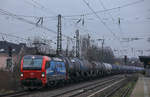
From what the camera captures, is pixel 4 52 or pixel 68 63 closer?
pixel 68 63

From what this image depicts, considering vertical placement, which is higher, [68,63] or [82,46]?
[82,46]

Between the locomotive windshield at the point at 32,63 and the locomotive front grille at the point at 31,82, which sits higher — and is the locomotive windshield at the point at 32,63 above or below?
above

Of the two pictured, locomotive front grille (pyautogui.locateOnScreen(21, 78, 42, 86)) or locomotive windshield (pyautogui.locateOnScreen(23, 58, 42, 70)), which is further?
locomotive windshield (pyautogui.locateOnScreen(23, 58, 42, 70))

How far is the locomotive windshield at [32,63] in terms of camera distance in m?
18.5

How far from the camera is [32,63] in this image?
18.6m

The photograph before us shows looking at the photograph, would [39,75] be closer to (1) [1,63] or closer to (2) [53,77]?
(2) [53,77]

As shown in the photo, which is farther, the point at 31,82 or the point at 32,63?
the point at 32,63

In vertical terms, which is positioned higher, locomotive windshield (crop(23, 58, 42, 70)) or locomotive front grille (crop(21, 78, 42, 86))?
locomotive windshield (crop(23, 58, 42, 70))

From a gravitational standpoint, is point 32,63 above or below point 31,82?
above

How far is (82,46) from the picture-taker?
5834cm

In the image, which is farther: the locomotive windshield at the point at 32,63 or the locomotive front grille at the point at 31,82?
the locomotive windshield at the point at 32,63

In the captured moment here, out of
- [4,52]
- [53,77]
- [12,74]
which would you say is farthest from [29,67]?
[4,52]

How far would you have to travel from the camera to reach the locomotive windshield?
60.6 feet

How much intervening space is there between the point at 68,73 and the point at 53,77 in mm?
4621
